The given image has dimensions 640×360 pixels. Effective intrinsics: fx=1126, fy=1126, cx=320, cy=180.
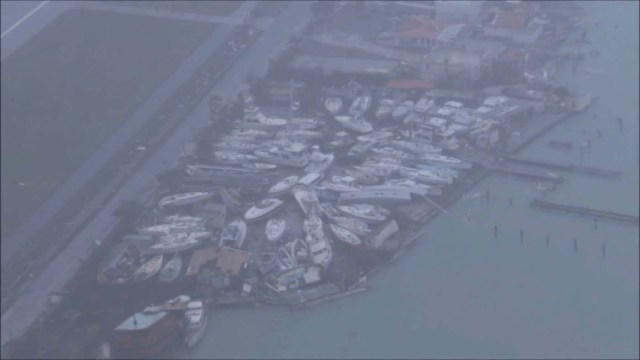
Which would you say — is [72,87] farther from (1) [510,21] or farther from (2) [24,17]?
(1) [510,21]

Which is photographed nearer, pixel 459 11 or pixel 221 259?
pixel 221 259

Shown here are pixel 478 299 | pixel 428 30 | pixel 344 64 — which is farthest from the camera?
pixel 428 30

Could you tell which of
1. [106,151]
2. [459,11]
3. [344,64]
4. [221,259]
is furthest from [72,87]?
[459,11]

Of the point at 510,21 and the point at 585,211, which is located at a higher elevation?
the point at 510,21

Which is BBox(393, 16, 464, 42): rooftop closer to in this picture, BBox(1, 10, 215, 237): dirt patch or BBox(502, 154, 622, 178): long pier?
BBox(1, 10, 215, 237): dirt patch

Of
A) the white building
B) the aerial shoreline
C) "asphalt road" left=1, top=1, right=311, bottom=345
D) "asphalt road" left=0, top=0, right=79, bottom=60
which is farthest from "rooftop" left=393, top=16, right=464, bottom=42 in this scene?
"asphalt road" left=0, top=0, right=79, bottom=60

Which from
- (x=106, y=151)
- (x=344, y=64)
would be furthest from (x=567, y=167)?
(x=106, y=151)

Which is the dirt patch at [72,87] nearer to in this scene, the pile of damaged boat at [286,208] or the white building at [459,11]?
the pile of damaged boat at [286,208]

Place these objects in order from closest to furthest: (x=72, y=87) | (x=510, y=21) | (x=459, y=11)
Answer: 1. (x=72, y=87)
2. (x=510, y=21)
3. (x=459, y=11)

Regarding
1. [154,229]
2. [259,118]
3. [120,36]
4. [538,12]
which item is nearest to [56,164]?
[154,229]
